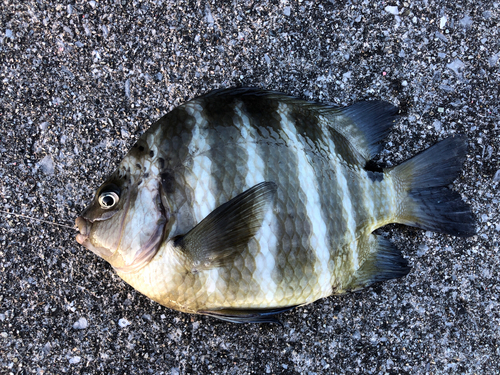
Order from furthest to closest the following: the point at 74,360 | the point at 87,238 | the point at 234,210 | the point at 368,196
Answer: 1. the point at 74,360
2. the point at 368,196
3. the point at 87,238
4. the point at 234,210

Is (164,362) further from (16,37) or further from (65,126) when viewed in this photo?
(16,37)

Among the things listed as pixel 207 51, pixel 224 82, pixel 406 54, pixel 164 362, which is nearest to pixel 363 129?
pixel 406 54

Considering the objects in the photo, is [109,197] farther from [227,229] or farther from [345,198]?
[345,198]

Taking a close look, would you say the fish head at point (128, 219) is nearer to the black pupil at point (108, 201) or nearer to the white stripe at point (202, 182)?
the black pupil at point (108, 201)

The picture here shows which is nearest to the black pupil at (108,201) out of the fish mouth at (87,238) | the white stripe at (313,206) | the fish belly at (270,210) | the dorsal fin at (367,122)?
the fish mouth at (87,238)

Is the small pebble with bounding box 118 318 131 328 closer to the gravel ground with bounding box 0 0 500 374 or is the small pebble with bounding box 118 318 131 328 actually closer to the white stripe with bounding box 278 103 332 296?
the gravel ground with bounding box 0 0 500 374

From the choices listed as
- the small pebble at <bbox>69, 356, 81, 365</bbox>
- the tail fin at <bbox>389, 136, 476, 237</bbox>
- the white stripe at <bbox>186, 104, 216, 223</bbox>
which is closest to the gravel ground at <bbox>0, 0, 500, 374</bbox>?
the small pebble at <bbox>69, 356, 81, 365</bbox>

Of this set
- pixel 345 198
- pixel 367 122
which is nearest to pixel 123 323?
pixel 345 198
